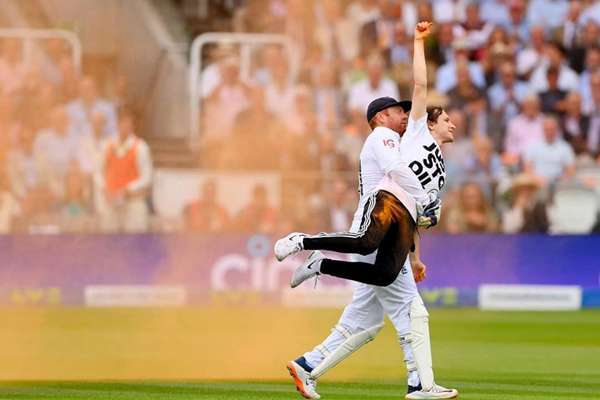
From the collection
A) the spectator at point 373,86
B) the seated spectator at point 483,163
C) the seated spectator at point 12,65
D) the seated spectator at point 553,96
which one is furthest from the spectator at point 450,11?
the seated spectator at point 12,65

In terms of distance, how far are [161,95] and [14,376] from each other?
23.6 ft

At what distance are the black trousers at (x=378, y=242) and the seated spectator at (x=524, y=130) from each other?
34.4 ft

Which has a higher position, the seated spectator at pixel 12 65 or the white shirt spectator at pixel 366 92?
the seated spectator at pixel 12 65

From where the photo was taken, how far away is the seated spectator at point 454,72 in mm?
21578

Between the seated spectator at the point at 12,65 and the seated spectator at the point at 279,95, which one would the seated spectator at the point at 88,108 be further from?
the seated spectator at the point at 279,95

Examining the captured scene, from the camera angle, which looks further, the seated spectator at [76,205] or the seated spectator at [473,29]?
the seated spectator at [473,29]

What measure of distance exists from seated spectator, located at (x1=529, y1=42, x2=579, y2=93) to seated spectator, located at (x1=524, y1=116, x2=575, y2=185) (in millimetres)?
1012

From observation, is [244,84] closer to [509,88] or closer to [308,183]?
[308,183]

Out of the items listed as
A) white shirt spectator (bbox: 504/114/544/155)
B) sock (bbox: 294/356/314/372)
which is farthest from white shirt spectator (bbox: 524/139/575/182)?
sock (bbox: 294/356/314/372)

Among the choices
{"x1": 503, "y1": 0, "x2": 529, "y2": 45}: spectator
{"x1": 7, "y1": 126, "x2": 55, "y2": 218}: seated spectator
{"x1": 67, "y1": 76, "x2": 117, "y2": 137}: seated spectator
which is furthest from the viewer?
{"x1": 503, "y1": 0, "x2": 529, "y2": 45}: spectator

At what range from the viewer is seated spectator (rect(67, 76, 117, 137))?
18.8m

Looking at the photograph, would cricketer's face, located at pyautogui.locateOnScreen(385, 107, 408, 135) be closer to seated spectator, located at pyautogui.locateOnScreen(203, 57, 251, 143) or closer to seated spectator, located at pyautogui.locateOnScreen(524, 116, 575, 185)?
seated spectator, located at pyautogui.locateOnScreen(203, 57, 251, 143)

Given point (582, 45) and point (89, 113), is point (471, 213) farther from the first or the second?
point (89, 113)

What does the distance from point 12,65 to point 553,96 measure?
7.78 meters
